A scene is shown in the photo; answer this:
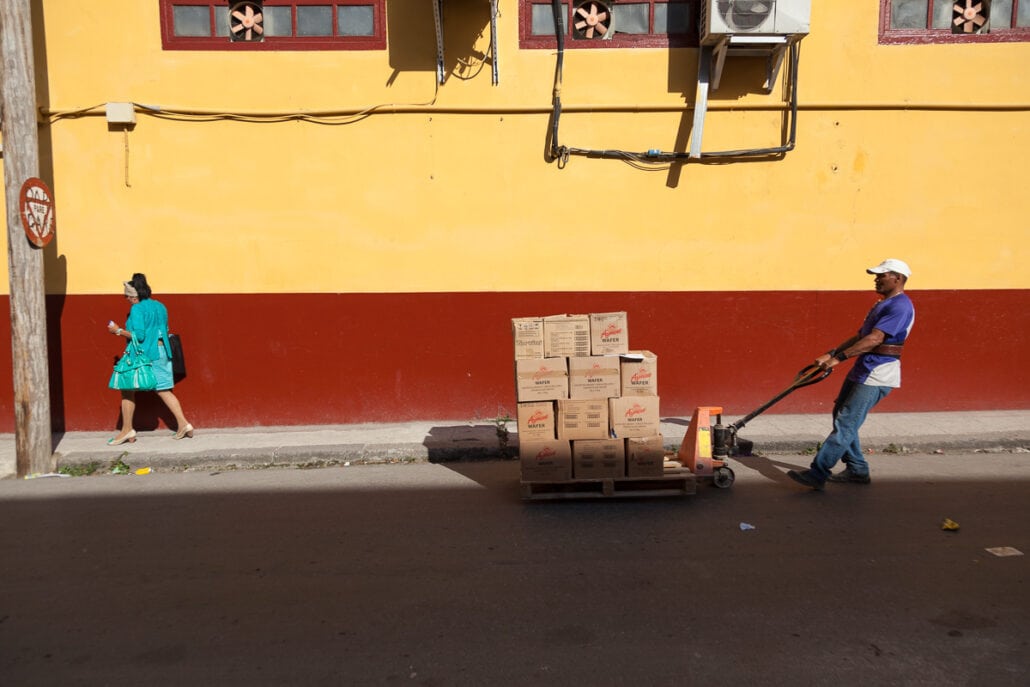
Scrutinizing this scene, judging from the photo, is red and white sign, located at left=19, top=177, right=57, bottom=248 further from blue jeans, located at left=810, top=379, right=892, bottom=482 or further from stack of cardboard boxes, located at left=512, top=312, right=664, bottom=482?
blue jeans, located at left=810, top=379, right=892, bottom=482

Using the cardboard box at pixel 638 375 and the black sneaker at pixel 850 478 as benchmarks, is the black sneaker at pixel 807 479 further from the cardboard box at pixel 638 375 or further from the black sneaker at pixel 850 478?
the cardboard box at pixel 638 375

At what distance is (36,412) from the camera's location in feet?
22.8

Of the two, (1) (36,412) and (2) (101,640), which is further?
(1) (36,412)

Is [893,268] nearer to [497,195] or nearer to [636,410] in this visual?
[636,410]

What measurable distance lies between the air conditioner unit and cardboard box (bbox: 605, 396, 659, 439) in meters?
4.02

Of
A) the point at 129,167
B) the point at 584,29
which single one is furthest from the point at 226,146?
the point at 584,29

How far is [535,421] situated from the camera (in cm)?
583

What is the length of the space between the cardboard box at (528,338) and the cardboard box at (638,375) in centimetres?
65

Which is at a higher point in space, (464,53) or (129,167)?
(464,53)

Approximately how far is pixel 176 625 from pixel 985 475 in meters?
6.43

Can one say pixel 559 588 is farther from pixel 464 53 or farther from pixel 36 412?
pixel 464 53

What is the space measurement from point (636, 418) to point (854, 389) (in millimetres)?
1817

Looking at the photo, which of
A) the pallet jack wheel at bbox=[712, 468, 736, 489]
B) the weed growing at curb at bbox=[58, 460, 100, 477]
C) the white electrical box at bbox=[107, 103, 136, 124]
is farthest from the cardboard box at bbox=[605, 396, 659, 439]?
the white electrical box at bbox=[107, 103, 136, 124]

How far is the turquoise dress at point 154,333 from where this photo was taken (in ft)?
25.1
